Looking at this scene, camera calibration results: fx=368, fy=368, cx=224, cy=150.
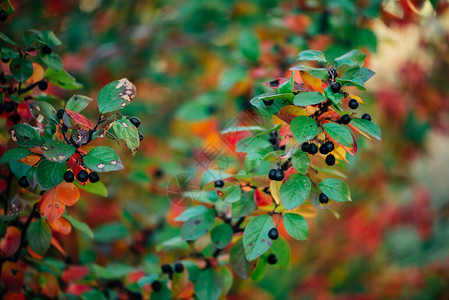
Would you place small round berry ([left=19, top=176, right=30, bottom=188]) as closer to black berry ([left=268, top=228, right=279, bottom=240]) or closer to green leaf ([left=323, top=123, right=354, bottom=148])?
black berry ([left=268, top=228, right=279, bottom=240])

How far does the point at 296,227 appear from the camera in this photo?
957mm

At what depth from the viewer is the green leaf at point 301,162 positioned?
88 cm

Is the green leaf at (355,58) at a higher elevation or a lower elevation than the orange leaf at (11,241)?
higher

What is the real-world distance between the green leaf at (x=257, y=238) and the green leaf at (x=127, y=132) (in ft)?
1.18

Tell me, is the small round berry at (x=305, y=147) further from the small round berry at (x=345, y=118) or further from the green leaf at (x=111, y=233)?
the green leaf at (x=111, y=233)

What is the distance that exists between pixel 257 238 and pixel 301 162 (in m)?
0.22

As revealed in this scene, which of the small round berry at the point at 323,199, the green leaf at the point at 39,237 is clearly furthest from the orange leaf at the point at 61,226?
the small round berry at the point at 323,199

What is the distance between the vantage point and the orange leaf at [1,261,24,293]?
41.8 inches

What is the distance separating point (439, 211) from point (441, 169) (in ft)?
10.2

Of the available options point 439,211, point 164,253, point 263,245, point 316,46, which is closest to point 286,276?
point 439,211

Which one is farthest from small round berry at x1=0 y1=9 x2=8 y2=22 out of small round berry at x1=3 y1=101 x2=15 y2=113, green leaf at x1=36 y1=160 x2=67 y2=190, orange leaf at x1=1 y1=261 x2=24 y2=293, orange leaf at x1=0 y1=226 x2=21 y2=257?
orange leaf at x1=1 y1=261 x2=24 y2=293

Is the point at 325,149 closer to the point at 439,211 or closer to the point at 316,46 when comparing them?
the point at 316,46

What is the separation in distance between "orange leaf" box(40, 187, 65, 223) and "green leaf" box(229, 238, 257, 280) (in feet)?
1.60

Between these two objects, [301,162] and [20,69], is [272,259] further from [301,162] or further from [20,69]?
[20,69]
